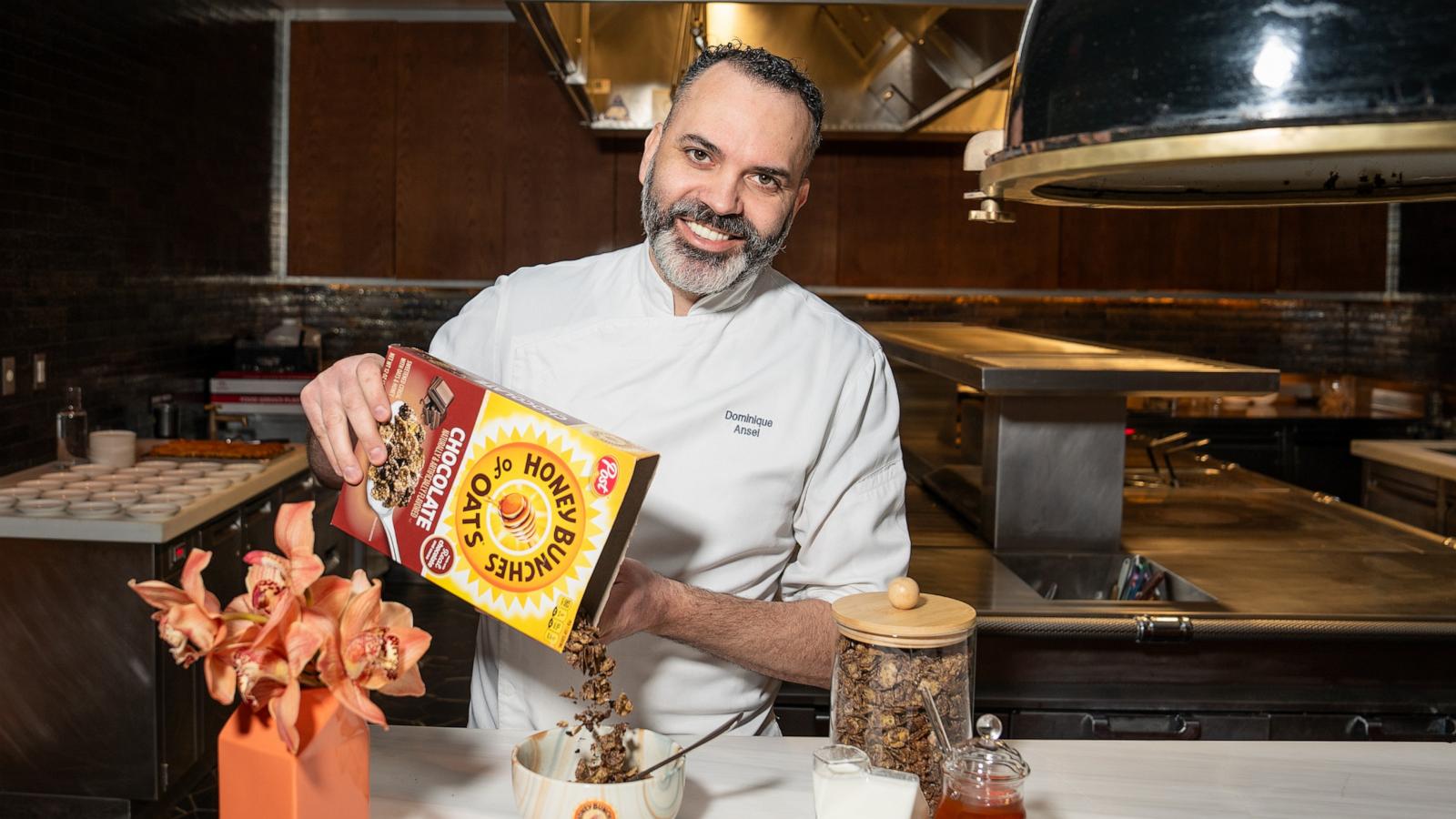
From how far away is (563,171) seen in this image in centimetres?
593

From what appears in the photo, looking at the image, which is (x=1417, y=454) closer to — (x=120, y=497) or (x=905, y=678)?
(x=905, y=678)

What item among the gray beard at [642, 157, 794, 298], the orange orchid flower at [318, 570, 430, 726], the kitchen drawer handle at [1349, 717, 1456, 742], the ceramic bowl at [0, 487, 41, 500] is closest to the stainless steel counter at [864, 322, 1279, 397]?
the kitchen drawer handle at [1349, 717, 1456, 742]

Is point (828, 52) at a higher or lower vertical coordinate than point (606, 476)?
higher

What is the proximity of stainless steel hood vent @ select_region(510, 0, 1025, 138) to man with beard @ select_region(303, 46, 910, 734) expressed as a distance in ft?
4.20

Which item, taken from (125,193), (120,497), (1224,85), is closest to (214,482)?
(120,497)

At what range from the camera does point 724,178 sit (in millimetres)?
1602

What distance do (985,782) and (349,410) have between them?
76 cm

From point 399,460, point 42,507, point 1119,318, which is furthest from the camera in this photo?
point 1119,318

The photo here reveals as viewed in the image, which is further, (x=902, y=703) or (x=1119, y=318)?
(x=1119, y=318)

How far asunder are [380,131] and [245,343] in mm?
1183

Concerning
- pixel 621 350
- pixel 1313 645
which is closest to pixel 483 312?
pixel 621 350

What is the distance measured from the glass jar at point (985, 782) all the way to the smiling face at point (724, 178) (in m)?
0.74

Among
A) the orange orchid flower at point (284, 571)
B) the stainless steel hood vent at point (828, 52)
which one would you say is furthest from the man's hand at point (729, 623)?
the stainless steel hood vent at point (828, 52)

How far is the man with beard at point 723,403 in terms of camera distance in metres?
1.62
